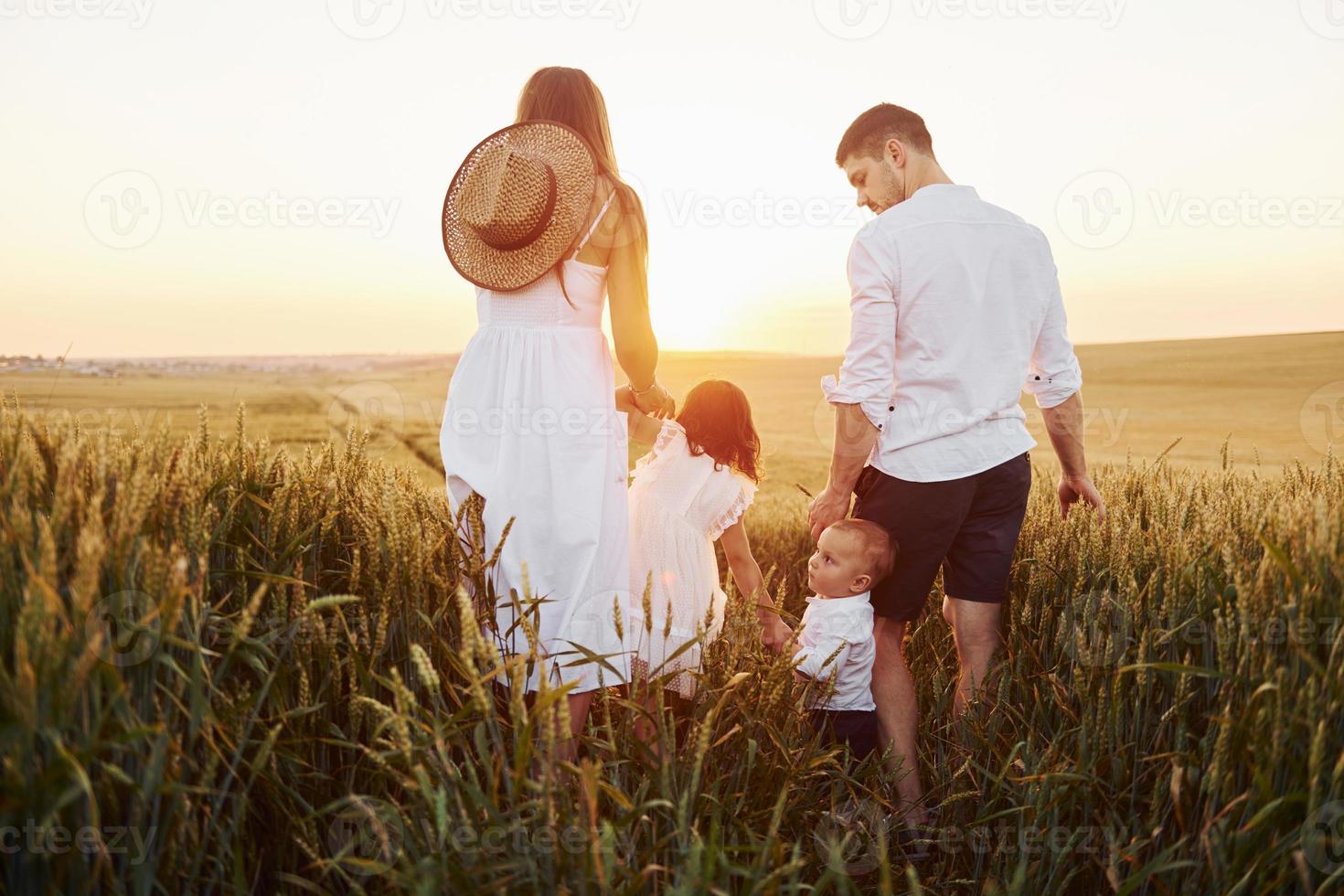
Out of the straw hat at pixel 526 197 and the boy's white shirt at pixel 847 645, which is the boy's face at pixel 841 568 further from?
the straw hat at pixel 526 197

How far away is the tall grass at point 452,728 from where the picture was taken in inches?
57.4

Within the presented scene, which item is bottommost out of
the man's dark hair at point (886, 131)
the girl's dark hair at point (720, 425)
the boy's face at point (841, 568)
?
the boy's face at point (841, 568)

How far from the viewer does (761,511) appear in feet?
21.8

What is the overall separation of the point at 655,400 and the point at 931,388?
1013 millimetres

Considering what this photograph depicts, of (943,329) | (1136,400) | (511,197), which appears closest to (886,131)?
(943,329)

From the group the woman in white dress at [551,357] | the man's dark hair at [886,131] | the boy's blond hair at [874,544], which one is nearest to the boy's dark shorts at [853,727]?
the boy's blond hair at [874,544]

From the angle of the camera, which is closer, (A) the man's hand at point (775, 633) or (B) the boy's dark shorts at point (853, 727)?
(B) the boy's dark shorts at point (853, 727)

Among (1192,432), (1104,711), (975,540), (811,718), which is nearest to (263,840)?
(811,718)

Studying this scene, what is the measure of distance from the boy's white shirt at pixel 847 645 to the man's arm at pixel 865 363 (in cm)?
53

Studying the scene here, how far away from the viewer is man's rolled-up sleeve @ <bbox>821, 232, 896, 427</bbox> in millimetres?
2869

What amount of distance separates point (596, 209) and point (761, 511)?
14.2 ft

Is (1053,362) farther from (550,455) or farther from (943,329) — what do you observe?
(550,455)

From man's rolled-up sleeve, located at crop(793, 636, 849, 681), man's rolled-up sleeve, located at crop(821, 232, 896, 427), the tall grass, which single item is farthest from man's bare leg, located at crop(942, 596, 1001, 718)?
man's rolled-up sleeve, located at crop(821, 232, 896, 427)

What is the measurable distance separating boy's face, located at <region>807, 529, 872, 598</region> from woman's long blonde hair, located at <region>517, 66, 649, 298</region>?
1.21 m
